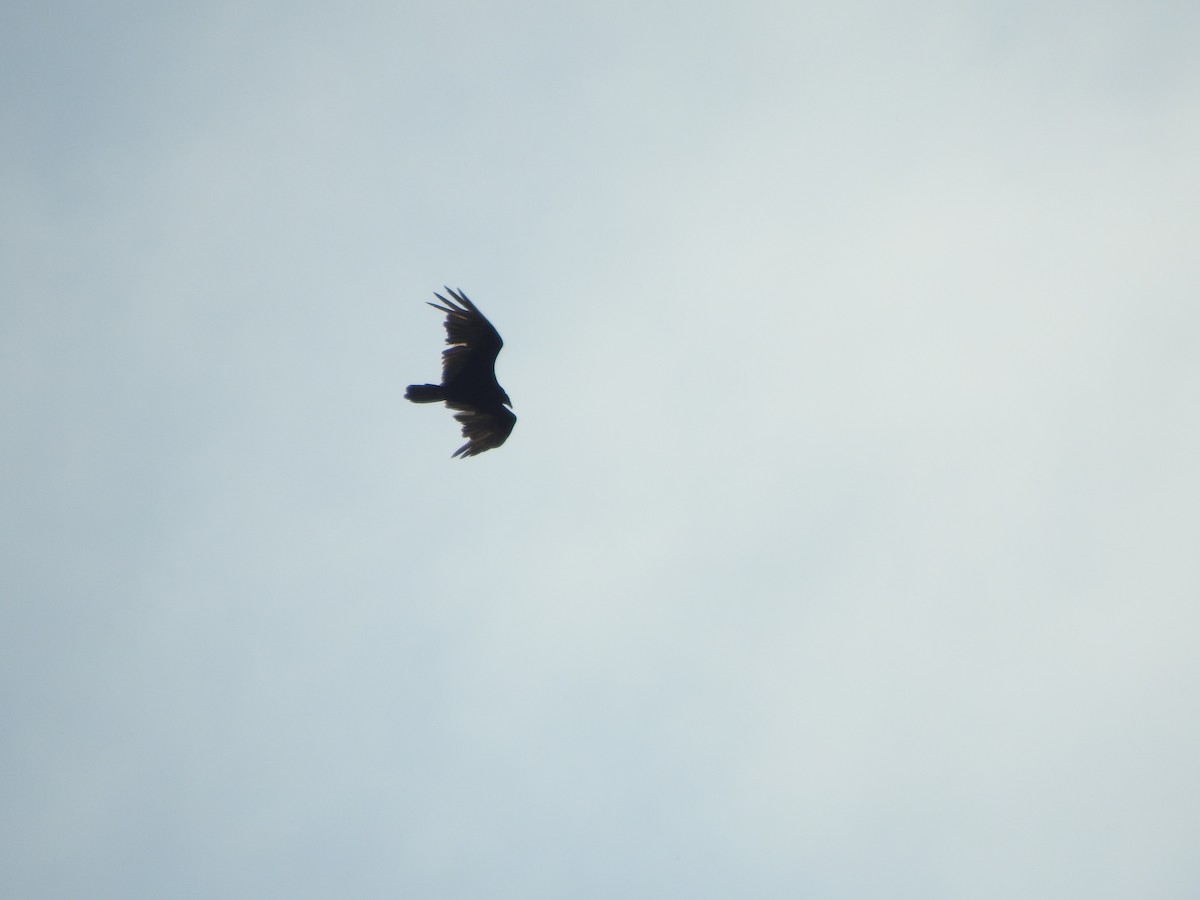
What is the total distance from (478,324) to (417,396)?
1.55 m

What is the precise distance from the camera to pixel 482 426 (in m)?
16.1

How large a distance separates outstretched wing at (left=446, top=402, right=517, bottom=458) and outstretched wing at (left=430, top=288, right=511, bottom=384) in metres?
0.72

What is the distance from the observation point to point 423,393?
15188 millimetres

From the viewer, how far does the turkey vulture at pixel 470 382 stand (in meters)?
15.4

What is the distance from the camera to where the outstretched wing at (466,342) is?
15.4m

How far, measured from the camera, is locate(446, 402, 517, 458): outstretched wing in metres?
16.0

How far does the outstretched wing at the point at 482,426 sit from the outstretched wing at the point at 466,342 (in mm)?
724

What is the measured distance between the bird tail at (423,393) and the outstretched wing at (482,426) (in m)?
0.67

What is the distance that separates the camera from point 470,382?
15664mm

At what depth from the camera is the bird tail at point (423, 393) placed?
15156 mm

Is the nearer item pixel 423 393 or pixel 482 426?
pixel 423 393

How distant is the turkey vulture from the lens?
50.4ft

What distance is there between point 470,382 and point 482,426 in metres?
0.88

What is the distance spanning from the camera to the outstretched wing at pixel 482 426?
52.5ft
